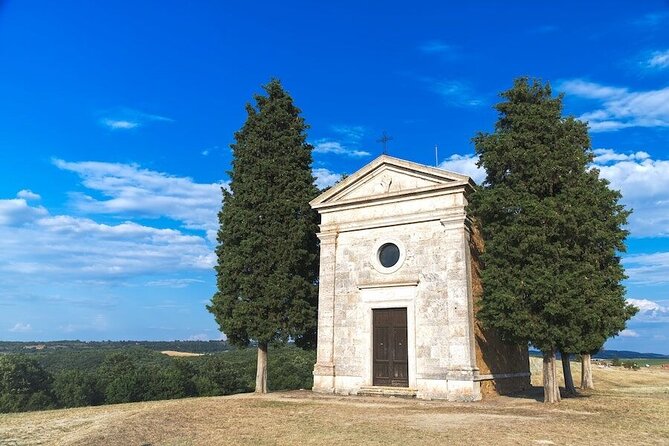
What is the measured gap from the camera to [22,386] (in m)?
44.8

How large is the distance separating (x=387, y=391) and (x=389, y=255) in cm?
485

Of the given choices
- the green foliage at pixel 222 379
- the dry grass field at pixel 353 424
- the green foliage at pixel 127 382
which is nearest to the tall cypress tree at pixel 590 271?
the dry grass field at pixel 353 424

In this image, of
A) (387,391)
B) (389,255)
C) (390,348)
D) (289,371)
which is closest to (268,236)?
(389,255)

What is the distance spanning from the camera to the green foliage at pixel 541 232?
45.4ft

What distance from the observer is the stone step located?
16062 millimetres

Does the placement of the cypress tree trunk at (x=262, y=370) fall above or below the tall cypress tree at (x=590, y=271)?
below

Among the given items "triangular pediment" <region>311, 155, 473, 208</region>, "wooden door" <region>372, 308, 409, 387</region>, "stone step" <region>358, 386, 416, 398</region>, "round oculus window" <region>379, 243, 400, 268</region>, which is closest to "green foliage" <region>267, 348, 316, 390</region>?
"wooden door" <region>372, 308, 409, 387</region>

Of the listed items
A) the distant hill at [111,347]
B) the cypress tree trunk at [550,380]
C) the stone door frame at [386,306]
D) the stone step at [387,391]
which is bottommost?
the distant hill at [111,347]

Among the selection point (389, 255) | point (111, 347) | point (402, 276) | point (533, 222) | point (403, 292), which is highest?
point (533, 222)

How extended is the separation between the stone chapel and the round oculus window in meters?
0.04

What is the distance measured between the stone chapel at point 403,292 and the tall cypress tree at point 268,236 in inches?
38.5

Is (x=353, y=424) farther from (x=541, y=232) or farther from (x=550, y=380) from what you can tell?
(x=541, y=232)

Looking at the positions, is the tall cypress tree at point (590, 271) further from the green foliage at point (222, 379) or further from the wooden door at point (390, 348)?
the green foliage at point (222, 379)

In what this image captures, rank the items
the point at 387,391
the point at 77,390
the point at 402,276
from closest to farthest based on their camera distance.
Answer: the point at 387,391 < the point at 402,276 < the point at 77,390
